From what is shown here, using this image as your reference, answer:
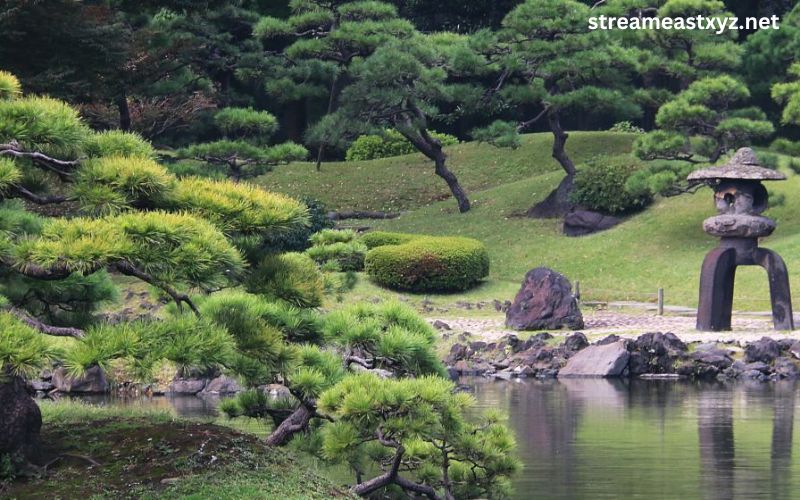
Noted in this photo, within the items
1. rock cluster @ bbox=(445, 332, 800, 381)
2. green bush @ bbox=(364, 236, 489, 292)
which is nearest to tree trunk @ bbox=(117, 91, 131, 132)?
green bush @ bbox=(364, 236, 489, 292)

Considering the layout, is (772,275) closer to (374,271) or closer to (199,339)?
(374,271)

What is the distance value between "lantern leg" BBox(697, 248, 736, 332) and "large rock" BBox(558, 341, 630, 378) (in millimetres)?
2570

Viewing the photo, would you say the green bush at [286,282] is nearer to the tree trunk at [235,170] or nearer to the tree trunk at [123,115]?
the tree trunk at [235,170]

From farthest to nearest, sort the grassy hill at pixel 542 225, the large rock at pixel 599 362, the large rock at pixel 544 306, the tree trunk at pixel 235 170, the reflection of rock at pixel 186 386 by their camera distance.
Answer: the grassy hill at pixel 542 225
the tree trunk at pixel 235 170
the large rock at pixel 544 306
the large rock at pixel 599 362
the reflection of rock at pixel 186 386

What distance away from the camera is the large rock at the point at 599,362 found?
24.7 m

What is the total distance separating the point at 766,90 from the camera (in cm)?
3894

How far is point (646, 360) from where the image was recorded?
975 inches

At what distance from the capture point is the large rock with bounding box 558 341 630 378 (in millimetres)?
24703

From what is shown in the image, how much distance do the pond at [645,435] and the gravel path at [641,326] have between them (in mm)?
2372

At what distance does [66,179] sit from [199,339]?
2002 mm

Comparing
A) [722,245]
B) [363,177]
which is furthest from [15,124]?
[363,177]

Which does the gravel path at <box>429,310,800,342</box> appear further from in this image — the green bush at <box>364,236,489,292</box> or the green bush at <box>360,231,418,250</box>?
the green bush at <box>360,231,418,250</box>

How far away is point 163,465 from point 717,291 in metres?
17.6

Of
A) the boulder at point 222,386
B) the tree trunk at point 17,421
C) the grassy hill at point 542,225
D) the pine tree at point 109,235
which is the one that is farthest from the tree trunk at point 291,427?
the grassy hill at point 542,225
